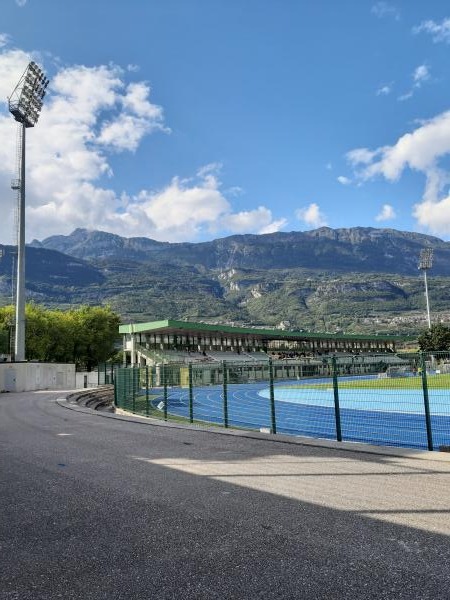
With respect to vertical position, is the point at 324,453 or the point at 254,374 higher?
the point at 254,374

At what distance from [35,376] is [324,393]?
3364 cm

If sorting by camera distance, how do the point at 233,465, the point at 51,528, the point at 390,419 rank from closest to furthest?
the point at 51,528, the point at 233,465, the point at 390,419

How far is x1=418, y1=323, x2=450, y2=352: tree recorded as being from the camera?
82188mm

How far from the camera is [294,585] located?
3.57 m

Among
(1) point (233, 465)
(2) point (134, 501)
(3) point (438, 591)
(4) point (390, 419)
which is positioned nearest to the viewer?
(3) point (438, 591)

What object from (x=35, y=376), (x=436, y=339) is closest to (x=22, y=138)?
(x=35, y=376)

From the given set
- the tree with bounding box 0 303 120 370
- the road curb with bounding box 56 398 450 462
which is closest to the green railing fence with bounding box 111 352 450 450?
the road curb with bounding box 56 398 450 462

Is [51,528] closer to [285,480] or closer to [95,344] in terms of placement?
[285,480]

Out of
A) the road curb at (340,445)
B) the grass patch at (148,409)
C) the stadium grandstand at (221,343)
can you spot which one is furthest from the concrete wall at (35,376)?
the road curb at (340,445)

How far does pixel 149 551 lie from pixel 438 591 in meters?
2.23

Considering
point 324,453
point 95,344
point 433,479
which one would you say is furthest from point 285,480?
point 95,344

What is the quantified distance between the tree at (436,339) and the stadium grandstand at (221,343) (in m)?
11.4

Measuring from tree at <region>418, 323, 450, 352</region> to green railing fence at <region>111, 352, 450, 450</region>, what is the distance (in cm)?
6186

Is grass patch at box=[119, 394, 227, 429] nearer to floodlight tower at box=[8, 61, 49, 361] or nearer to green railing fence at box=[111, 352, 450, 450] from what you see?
green railing fence at box=[111, 352, 450, 450]
